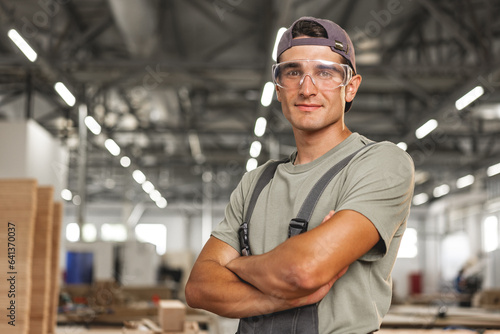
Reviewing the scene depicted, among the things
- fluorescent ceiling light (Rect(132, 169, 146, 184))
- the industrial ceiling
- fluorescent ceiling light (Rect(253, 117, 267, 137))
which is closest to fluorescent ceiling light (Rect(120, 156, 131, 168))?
the industrial ceiling

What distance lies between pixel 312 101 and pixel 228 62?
25.8ft

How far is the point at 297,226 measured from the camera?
55.5 inches

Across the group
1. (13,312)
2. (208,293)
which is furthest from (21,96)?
(208,293)

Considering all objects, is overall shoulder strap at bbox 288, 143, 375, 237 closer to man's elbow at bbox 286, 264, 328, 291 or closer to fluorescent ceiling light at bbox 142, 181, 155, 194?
Answer: man's elbow at bbox 286, 264, 328, 291

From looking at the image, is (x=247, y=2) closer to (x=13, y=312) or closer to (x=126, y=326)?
(x=126, y=326)

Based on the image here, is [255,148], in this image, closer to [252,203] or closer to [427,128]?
[427,128]

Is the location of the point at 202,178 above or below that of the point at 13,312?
above

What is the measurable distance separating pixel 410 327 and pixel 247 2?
15.2 ft

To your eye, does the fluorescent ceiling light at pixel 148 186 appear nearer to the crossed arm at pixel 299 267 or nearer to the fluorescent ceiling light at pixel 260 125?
the fluorescent ceiling light at pixel 260 125

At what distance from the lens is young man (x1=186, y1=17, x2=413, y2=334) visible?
1.33 metres

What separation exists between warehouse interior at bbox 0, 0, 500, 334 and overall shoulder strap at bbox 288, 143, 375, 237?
2019 mm

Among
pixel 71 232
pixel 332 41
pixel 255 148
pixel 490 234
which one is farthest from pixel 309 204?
pixel 71 232

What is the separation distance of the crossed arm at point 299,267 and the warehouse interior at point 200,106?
1.90 meters

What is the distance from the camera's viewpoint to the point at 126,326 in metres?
4.11
